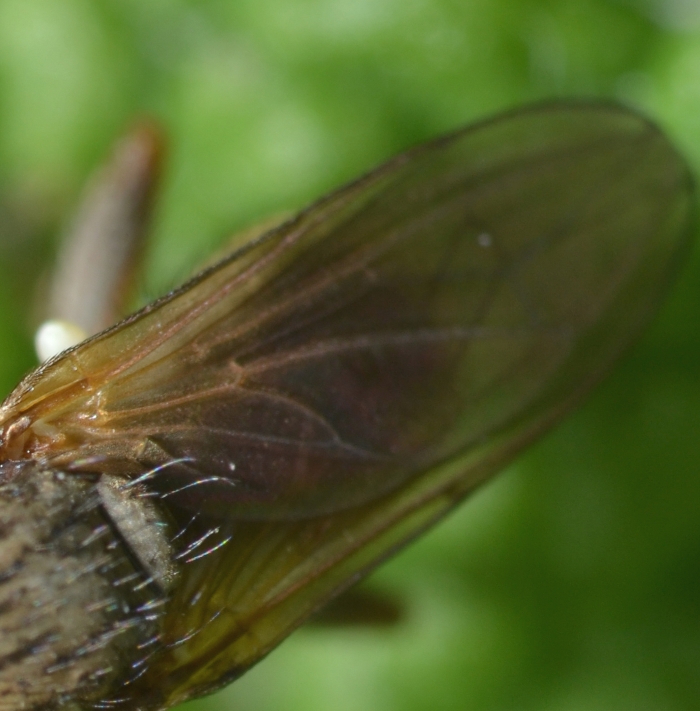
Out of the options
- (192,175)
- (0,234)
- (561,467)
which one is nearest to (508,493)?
(561,467)

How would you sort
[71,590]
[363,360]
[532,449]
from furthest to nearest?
[532,449]
[363,360]
[71,590]

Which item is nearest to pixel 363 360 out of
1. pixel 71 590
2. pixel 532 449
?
pixel 71 590

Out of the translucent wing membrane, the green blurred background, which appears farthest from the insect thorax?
the green blurred background

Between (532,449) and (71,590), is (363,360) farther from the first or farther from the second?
(532,449)

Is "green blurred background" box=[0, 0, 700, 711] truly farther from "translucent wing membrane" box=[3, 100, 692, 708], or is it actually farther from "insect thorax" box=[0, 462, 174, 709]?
"insect thorax" box=[0, 462, 174, 709]

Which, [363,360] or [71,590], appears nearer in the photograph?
[71,590]

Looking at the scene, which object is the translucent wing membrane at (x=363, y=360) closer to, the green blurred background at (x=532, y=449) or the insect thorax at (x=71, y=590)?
the insect thorax at (x=71, y=590)
